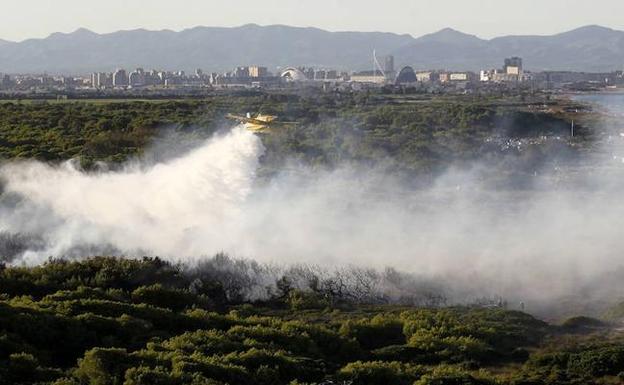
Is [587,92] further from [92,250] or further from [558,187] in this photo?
[92,250]

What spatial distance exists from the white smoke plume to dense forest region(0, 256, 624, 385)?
16.6 ft

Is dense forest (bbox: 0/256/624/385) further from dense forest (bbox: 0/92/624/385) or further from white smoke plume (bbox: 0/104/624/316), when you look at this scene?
white smoke plume (bbox: 0/104/624/316)

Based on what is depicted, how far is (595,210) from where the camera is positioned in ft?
154

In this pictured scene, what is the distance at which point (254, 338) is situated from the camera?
20750 millimetres

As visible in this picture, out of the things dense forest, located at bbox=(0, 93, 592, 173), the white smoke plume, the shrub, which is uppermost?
dense forest, located at bbox=(0, 93, 592, 173)

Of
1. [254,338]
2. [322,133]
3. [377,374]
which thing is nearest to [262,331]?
[254,338]

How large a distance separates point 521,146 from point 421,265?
3836 centimetres

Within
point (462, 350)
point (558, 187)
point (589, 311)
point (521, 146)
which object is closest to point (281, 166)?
point (558, 187)

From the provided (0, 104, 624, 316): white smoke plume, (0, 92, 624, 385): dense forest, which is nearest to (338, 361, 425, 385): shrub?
(0, 92, 624, 385): dense forest

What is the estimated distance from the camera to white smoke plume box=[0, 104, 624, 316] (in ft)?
108

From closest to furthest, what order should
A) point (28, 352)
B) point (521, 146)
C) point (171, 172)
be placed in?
1. point (28, 352)
2. point (171, 172)
3. point (521, 146)

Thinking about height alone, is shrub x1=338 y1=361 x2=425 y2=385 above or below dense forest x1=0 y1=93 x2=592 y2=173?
below

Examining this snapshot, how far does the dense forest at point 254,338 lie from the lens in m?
17.7

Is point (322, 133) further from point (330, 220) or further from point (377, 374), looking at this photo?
point (377, 374)
